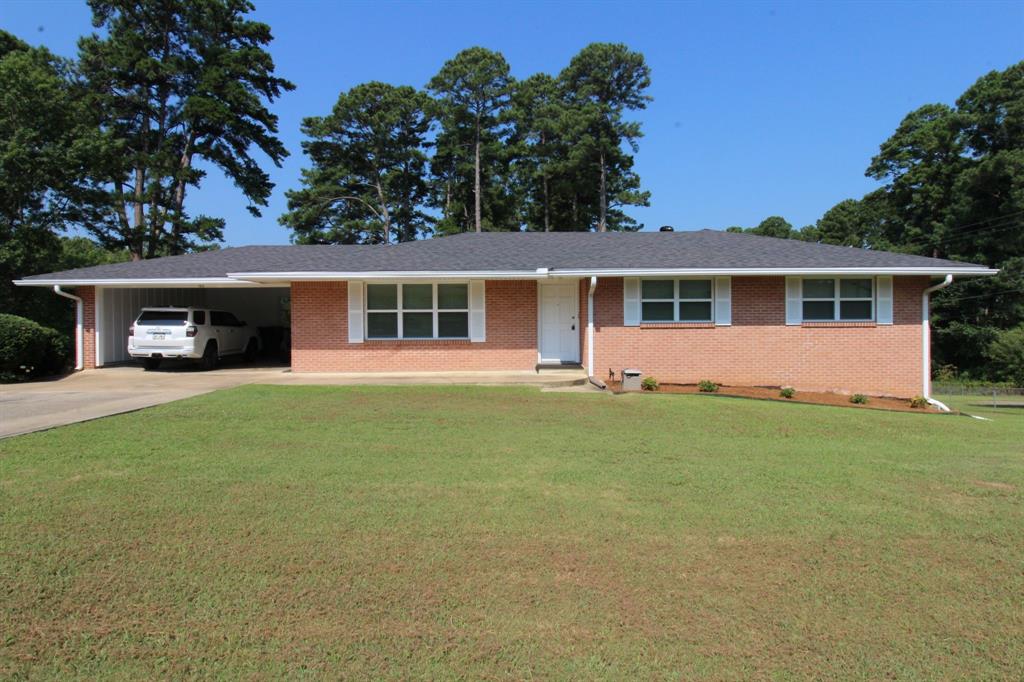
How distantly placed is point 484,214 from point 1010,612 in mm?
36954

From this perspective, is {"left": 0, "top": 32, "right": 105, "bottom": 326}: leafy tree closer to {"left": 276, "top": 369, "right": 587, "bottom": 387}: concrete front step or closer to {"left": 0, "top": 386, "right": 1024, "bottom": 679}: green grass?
{"left": 276, "top": 369, "right": 587, "bottom": 387}: concrete front step

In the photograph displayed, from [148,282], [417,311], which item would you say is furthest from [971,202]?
[148,282]

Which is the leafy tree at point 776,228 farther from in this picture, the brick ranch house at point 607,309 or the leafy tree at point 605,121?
the brick ranch house at point 607,309

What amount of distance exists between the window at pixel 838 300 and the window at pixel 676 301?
2.29 metres

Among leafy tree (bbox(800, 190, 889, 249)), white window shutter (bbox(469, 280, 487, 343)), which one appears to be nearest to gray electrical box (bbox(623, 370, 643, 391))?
white window shutter (bbox(469, 280, 487, 343))

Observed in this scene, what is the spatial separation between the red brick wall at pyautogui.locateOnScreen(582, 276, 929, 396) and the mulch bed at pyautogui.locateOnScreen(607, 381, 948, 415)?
1.56ft

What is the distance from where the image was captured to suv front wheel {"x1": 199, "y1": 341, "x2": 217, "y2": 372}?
1712 centimetres

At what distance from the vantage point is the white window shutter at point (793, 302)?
48.1 ft

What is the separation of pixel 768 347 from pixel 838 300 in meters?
1.94

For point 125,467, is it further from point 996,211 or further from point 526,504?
point 996,211

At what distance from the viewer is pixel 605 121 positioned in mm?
39094

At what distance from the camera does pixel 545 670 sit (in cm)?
305

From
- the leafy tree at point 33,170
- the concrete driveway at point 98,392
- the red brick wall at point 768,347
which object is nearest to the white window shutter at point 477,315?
the red brick wall at point 768,347

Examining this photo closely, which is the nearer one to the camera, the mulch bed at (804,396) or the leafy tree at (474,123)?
the mulch bed at (804,396)
